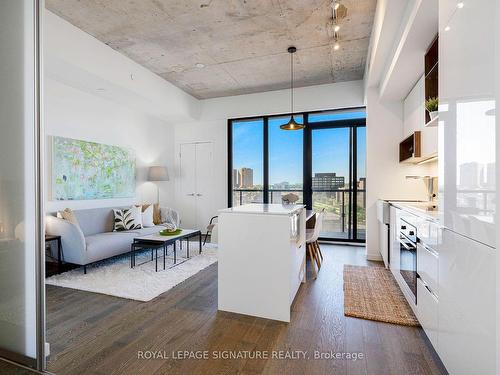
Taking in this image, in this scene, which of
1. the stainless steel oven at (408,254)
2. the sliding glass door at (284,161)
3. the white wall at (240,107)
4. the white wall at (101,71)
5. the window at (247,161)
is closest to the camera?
the stainless steel oven at (408,254)

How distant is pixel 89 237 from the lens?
385 centimetres

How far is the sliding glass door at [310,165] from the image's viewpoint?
5484 mm

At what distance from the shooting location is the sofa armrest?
349 cm

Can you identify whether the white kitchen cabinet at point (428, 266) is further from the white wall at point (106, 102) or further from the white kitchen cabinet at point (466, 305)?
the white wall at point (106, 102)

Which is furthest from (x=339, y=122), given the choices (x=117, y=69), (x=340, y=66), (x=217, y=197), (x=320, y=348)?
(x=320, y=348)

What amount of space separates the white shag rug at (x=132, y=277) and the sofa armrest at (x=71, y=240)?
0.22 meters

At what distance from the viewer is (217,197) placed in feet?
20.5

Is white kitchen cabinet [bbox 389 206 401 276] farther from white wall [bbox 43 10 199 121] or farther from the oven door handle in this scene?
white wall [bbox 43 10 199 121]

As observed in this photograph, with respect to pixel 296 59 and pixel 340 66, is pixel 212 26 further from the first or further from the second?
pixel 340 66

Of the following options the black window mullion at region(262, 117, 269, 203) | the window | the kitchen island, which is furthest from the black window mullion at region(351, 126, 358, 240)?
the kitchen island

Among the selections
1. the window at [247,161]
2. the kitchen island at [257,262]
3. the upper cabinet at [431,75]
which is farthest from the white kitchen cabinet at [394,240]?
the window at [247,161]

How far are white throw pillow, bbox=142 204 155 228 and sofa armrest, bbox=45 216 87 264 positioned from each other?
4.45 ft

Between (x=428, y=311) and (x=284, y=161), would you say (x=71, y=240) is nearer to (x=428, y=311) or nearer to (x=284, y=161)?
(x=428, y=311)

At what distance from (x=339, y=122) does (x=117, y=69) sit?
4.08m
